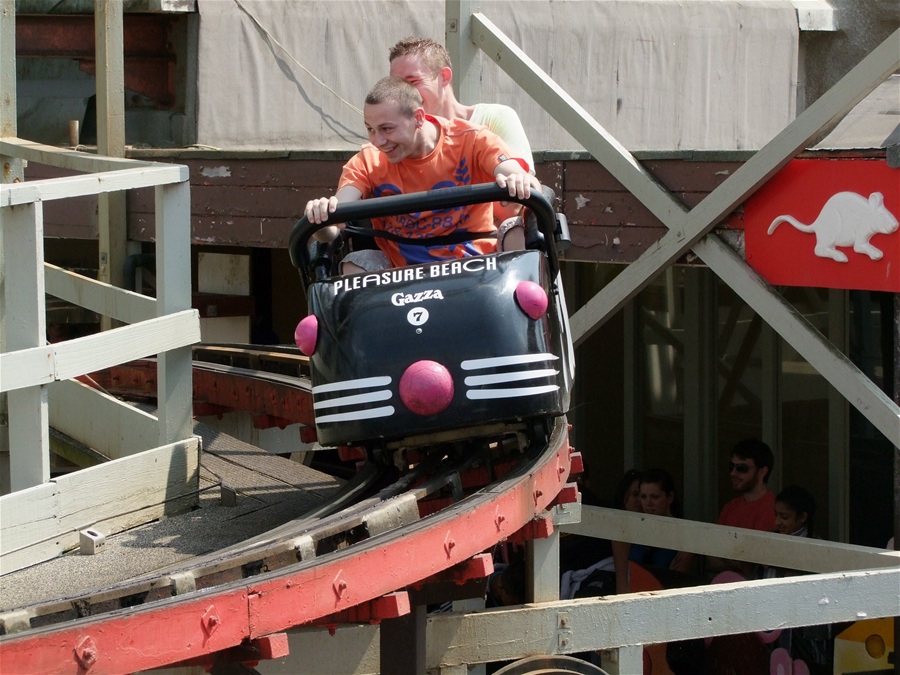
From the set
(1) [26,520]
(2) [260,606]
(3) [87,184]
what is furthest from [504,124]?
(2) [260,606]

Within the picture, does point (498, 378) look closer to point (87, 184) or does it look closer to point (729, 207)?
point (87, 184)

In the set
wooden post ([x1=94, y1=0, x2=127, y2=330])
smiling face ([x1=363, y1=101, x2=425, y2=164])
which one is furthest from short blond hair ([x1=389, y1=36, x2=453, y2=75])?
wooden post ([x1=94, y1=0, x2=127, y2=330])

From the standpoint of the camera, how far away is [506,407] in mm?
3578

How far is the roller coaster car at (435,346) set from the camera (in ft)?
11.7

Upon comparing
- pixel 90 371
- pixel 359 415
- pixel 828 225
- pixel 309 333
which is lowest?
pixel 359 415

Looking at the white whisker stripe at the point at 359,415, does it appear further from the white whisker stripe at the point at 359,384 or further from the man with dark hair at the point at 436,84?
the man with dark hair at the point at 436,84

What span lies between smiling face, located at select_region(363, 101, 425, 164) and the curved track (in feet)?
3.16

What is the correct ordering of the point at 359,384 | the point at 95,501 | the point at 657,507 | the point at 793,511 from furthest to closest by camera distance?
the point at 657,507
the point at 793,511
the point at 95,501
the point at 359,384

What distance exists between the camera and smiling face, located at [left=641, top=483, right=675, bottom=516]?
265 inches

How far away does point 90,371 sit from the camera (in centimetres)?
377

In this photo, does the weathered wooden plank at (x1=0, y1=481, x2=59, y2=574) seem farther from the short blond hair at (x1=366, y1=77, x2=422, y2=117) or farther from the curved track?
the short blond hair at (x1=366, y1=77, x2=422, y2=117)

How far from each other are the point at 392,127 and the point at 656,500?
11.0 feet

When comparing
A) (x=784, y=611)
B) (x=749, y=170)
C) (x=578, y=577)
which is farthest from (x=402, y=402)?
(x=578, y=577)

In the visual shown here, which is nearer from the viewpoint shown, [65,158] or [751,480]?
[65,158]
